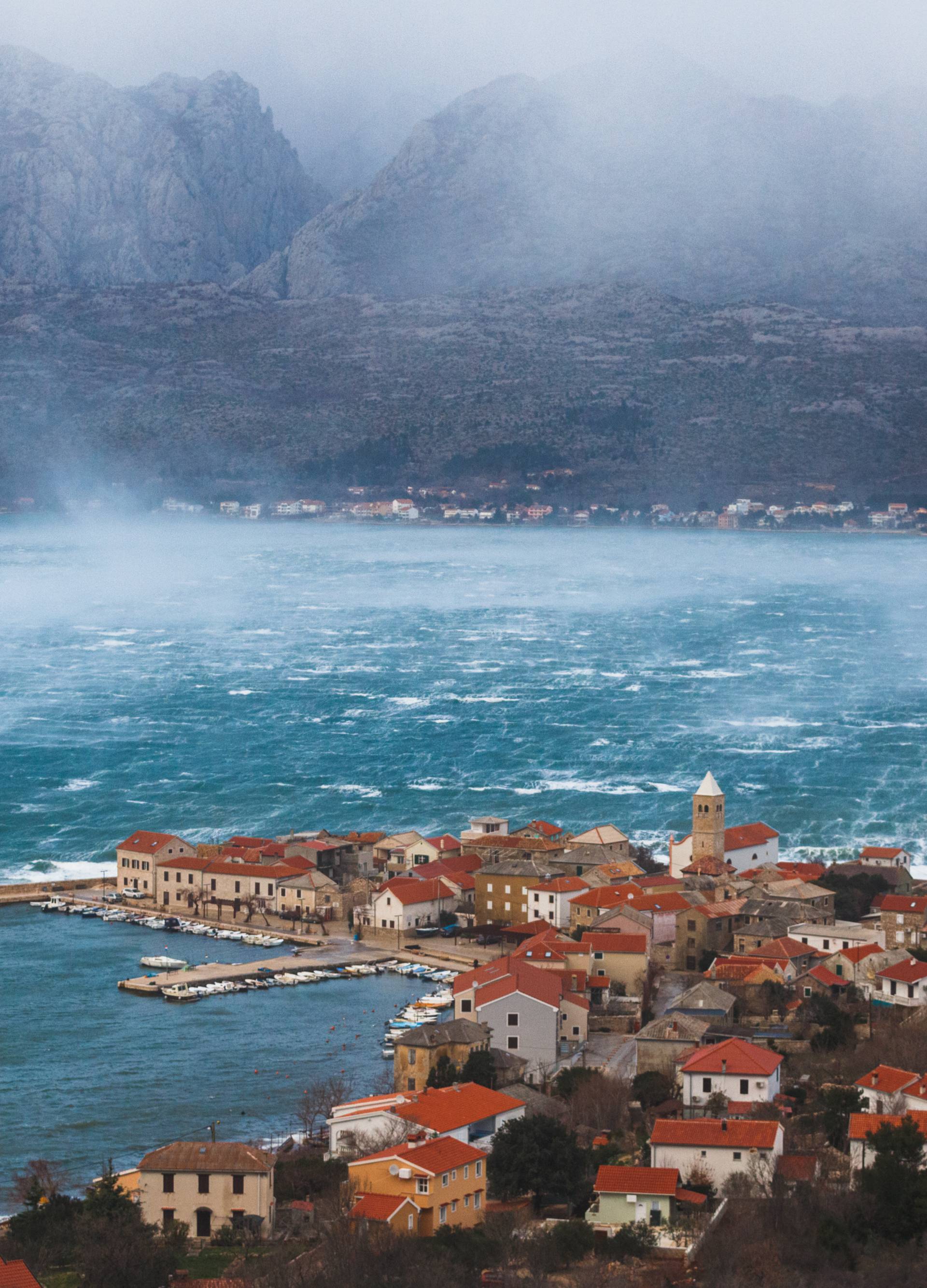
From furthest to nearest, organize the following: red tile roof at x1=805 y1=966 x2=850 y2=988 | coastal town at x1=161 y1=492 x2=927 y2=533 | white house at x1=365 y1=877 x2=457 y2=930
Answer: coastal town at x1=161 y1=492 x2=927 y2=533
white house at x1=365 y1=877 x2=457 y2=930
red tile roof at x1=805 y1=966 x2=850 y2=988

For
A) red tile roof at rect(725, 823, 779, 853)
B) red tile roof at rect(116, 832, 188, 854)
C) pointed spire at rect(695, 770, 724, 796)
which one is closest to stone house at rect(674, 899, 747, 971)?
pointed spire at rect(695, 770, 724, 796)

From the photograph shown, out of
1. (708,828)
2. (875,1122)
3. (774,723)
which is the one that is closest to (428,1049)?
(875,1122)

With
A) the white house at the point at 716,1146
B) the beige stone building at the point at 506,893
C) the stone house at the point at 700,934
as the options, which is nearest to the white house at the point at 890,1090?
the white house at the point at 716,1146

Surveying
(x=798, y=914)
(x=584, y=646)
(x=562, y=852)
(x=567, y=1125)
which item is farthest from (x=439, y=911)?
(x=584, y=646)

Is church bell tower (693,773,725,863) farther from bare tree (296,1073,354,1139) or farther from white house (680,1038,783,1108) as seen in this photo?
white house (680,1038,783,1108)

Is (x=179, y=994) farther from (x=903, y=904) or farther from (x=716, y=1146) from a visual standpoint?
(x=716, y=1146)

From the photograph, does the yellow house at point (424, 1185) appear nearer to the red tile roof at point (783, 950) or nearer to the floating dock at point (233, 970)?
the red tile roof at point (783, 950)
